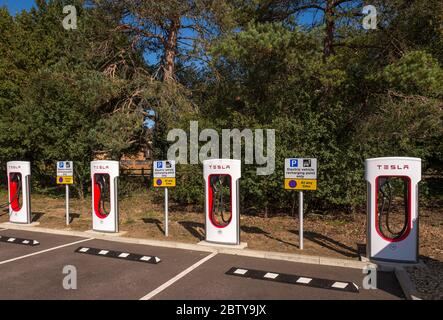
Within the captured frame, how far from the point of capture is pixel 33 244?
7727mm

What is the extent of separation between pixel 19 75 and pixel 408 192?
2003 centimetres

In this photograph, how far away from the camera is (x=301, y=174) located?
23.0 feet

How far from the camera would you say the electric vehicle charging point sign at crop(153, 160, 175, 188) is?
8172 millimetres

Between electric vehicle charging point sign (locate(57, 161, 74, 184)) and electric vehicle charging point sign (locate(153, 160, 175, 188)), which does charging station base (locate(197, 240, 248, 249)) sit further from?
electric vehicle charging point sign (locate(57, 161, 74, 184))

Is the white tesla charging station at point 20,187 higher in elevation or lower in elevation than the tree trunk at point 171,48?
lower

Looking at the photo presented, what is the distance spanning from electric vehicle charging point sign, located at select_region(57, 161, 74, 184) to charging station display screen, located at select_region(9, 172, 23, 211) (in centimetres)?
125

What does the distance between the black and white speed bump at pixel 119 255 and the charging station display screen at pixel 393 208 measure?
4052mm

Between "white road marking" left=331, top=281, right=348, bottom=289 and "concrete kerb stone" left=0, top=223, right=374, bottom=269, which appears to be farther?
"concrete kerb stone" left=0, top=223, right=374, bottom=269

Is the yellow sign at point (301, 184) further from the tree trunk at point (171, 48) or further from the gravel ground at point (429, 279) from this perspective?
the tree trunk at point (171, 48)

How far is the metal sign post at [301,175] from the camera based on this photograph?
6918 mm

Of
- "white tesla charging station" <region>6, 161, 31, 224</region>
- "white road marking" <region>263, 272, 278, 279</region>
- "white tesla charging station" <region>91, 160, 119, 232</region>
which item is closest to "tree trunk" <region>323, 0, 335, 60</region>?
"white tesla charging station" <region>91, 160, 119, 232</region>

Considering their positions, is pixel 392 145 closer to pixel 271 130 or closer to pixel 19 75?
pixel 271 130

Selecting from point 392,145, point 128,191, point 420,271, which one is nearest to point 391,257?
point 420,271

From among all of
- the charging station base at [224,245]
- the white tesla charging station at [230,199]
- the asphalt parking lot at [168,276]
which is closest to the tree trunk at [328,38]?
the white tesla charging station at [230,199]
